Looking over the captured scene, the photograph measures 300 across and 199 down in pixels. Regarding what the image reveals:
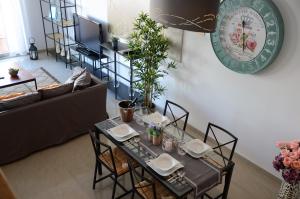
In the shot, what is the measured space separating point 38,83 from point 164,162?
13.6ft

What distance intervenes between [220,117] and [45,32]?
5252 mm

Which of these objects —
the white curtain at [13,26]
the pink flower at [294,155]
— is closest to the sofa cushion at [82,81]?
the pink flower at [294,155]

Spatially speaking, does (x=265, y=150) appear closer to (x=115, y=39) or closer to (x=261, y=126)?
(x=261, y=126)

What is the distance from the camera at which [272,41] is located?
3.21m

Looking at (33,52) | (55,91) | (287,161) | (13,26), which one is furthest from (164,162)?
(13,26)

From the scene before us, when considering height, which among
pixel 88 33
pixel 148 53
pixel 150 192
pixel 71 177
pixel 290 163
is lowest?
pixel 71 177

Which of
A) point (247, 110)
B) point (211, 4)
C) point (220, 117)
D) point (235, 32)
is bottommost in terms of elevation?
point (220, 117)

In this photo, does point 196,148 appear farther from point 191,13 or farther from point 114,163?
point 191,13

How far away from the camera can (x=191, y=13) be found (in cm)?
166

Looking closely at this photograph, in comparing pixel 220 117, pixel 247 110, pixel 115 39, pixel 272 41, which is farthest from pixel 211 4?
pixel 115 39

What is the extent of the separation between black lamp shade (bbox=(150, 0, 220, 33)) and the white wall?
178cm

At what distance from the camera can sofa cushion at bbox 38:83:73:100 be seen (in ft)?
13.0

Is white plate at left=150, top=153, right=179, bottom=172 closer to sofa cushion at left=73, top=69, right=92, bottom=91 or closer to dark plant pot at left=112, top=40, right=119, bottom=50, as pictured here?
sofa cushion at left=73, top=69, right=92, bottom=91

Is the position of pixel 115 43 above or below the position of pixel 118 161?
above
